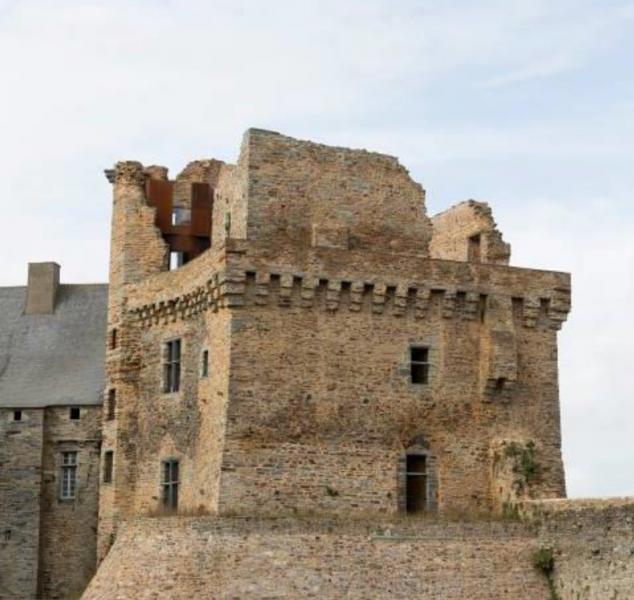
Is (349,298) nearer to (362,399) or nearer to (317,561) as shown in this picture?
(362,399)

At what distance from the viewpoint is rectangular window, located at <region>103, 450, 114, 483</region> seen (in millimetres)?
39109

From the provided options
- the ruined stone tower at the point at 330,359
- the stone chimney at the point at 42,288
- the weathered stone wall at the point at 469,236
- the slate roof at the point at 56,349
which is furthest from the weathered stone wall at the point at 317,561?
the stone chimney at the point at 42,288

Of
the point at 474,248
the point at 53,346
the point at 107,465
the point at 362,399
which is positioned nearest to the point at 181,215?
→ the point at 107,465

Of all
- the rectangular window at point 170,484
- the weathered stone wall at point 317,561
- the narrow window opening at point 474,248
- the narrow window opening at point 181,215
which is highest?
the narrow window opening at point 181,215

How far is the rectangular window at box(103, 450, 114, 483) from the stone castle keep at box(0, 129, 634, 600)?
0.17 feet

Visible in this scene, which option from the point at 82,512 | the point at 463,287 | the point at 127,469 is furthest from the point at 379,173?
the point at 82,512

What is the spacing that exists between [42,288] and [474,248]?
1531 cm

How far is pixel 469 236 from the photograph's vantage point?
3866cm

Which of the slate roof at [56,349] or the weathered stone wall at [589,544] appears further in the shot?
the slate roof at [56,349]

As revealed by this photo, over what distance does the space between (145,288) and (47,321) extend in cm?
982

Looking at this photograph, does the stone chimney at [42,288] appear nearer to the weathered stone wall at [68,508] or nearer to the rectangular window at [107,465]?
the weathered stone wall at [68,508]

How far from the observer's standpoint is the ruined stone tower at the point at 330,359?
33.0 metres

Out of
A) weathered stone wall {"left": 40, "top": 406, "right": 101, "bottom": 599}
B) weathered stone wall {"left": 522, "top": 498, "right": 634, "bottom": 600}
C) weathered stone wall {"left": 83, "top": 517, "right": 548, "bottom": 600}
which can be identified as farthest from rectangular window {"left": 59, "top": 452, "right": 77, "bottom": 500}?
weathered stone wall {"left": 522, "top": 498, "right": 634, "bottom": 600}

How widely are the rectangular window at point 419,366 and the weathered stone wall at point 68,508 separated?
1200 centimetres
